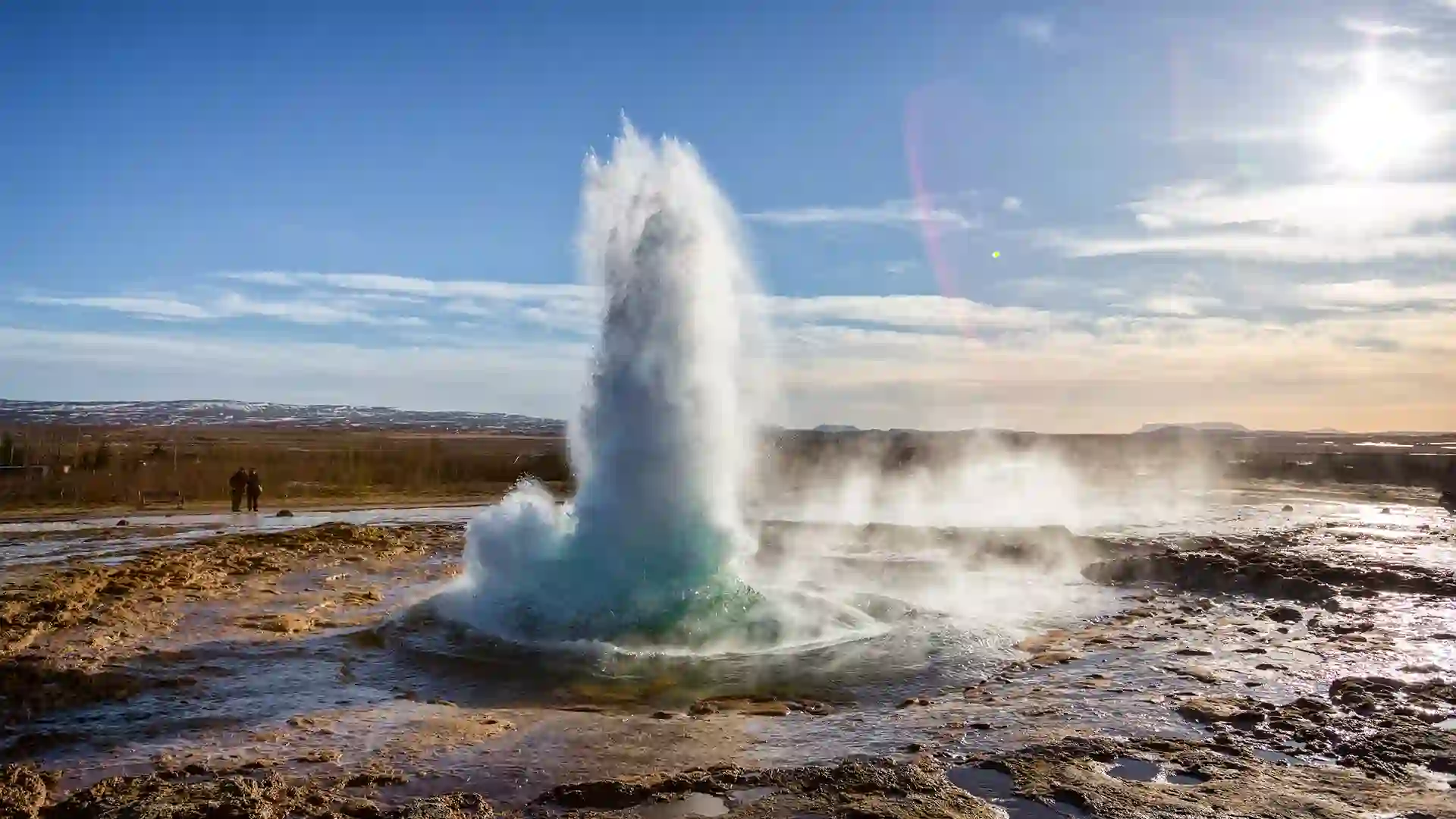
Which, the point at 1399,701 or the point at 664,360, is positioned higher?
the point at 664,360

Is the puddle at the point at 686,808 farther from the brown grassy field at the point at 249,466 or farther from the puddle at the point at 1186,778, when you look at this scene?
the brown grassy field at the point at 249,466

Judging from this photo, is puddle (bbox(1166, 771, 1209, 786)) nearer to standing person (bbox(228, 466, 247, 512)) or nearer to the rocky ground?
the rocky ground

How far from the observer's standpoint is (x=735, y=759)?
695 cm

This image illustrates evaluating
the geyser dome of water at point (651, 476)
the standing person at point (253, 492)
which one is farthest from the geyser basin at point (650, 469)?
the standing person at point (253, 492)

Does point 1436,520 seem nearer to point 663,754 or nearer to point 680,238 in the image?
point 680,238

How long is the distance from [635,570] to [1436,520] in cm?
2203

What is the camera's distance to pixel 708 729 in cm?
774

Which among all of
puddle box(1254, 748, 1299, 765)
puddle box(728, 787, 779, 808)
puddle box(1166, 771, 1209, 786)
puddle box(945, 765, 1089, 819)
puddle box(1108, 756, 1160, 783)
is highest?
puddle box(1254, 748, 1299, 765)

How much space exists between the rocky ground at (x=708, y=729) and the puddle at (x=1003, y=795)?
2cm

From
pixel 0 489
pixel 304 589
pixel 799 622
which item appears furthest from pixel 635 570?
pixel 0 489

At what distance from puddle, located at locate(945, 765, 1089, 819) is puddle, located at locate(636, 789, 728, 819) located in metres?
1.53

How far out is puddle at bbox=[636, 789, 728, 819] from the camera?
599 cm

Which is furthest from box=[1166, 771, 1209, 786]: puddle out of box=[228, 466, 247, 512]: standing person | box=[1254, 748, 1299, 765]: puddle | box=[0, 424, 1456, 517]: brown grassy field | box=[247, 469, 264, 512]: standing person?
box=[228, 466, 247, 512]: standing person

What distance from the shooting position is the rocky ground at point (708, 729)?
615cm
